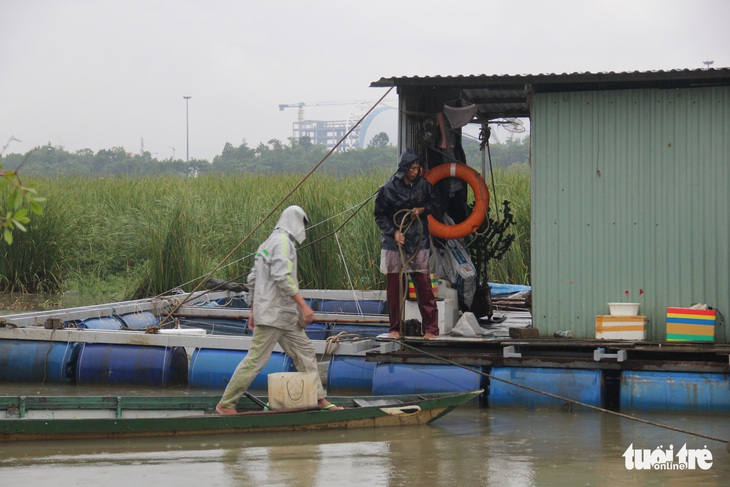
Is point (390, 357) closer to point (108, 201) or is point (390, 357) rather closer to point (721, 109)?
point (721, 109)

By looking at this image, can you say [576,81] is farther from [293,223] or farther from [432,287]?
[293,223]

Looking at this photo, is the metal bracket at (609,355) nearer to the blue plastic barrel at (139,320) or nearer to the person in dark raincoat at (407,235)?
the person in dark raincoat at (407,235)

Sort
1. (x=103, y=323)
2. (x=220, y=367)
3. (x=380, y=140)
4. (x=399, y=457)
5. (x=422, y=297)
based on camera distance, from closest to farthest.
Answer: (x=399, y=457), (x=422, y=297), (x=220, y=367), (x=103, y=323), (x=380, y=140)

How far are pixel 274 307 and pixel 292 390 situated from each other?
76 centimetres

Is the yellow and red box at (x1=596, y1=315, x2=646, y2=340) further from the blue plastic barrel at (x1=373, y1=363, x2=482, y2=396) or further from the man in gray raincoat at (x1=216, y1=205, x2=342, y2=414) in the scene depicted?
the man in gray raincoat at (x1=216, y1=205, x2=342, y2=414)

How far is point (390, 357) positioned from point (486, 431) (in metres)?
Result: 1.87

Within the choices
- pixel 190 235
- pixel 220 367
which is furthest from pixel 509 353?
pixel 190 235

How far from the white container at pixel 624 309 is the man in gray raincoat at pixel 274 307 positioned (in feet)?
10.8

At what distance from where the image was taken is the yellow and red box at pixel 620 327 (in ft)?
35.2

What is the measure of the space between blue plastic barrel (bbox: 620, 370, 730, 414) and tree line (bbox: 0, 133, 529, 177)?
107 feet

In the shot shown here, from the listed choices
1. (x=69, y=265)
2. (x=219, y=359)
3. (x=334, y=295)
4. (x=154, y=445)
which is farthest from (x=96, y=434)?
(x=69, y=265)

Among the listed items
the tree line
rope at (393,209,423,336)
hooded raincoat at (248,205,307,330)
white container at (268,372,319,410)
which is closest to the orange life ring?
rope at (393,209,423,336)

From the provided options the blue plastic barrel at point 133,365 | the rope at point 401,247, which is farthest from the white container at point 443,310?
the blue plastic barrel at point 133,365

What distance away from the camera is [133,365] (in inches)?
479
